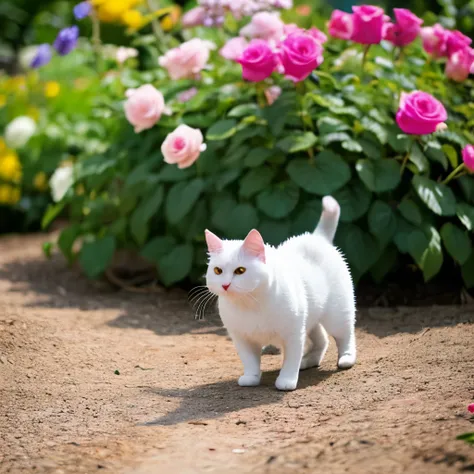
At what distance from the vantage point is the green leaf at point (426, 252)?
15.5ft

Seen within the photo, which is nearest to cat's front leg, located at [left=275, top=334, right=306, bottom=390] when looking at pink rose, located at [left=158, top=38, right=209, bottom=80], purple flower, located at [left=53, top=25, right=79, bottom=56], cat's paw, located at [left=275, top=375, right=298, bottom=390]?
cat's paw, located at [left=275, top=375, right=298, bottom=390]

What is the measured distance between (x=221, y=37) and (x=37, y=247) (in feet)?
8.12

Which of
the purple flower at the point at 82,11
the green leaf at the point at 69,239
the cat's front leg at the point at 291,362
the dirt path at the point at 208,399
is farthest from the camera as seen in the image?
the purple flower at the point at 82,11

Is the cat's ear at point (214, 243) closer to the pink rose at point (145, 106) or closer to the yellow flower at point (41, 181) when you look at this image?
the pink rose at point (145, 106)

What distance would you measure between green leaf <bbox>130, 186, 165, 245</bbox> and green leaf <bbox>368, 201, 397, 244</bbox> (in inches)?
52.3

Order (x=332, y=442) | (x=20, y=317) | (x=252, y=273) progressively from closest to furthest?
(x=332, y=442) → (x=252, y=273) → (x=20, y=317)

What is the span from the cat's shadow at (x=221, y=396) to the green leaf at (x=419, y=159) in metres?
1.50

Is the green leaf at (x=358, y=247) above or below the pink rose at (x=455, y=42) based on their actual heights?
below

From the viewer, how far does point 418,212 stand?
484 cm

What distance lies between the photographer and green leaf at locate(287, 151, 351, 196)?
479 centimetres

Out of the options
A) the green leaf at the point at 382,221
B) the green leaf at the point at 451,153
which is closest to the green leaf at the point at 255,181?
the green leaf at the point at 382,221

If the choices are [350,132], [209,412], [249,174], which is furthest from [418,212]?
[209,412]

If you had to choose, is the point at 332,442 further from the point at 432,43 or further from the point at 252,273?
the point at 432,43

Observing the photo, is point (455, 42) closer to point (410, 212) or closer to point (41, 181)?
point (410, 212)
